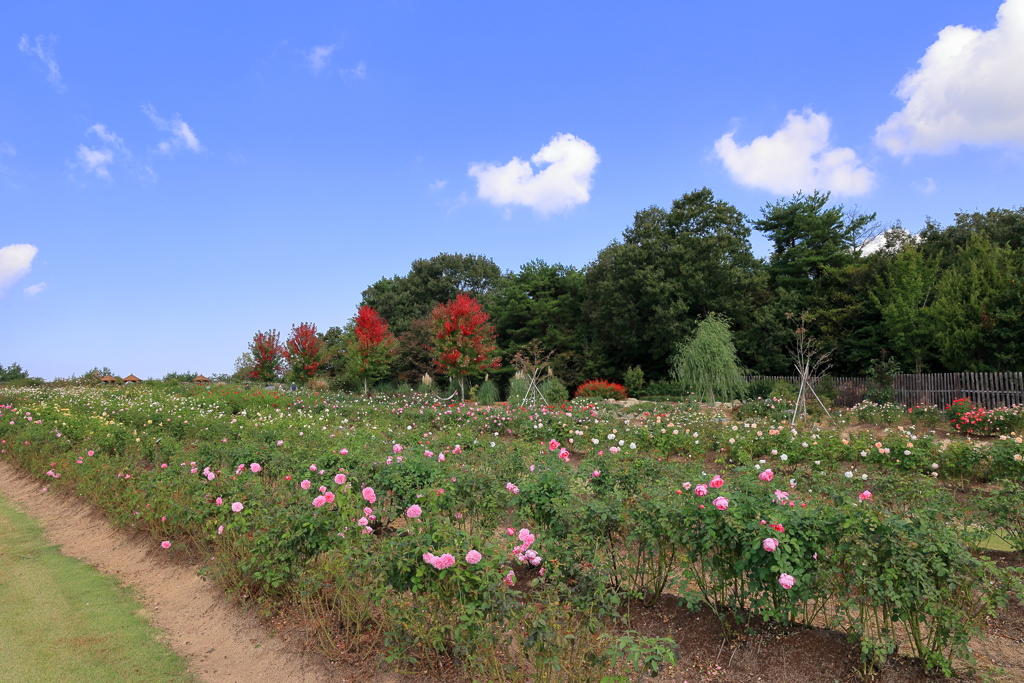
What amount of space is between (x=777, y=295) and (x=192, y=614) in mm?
25501

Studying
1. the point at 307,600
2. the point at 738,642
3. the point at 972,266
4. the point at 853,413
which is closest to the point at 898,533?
the point at 738,642

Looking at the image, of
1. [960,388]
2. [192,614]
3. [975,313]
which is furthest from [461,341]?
[192,614]

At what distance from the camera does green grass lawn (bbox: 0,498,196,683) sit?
10.4 ft

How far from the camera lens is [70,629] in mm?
3697

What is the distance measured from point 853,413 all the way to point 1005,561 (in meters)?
9.93

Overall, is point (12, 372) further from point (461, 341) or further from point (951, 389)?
point (951, 389)

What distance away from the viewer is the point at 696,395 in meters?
17.9

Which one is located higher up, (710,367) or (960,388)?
(710,367)

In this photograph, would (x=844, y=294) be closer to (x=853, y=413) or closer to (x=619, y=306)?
(x=619, y=306)

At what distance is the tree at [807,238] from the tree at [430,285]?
16.5 metres

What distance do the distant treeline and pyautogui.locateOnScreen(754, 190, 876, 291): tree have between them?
0.06m

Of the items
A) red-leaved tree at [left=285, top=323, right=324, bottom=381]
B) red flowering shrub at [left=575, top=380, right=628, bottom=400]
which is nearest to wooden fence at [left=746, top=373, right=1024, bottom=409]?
red flowering shrub at [left=575, top=380, right=628, bottom=400]

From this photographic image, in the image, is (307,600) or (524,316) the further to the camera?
(524,316)

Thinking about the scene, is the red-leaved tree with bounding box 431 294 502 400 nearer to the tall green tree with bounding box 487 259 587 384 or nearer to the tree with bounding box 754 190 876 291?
the tall green tree with bounding box 487 259 587 384
